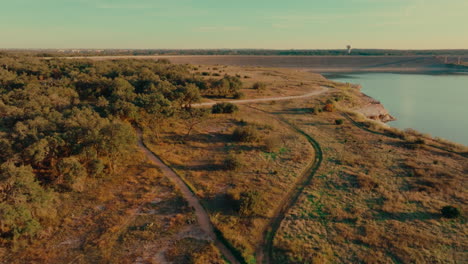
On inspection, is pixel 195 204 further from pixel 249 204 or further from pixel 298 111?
pixel 298 111

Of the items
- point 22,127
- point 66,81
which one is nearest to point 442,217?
point 22,127

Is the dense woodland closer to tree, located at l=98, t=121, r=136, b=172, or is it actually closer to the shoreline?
tree, located at l=98, t=121, r=136, b=172

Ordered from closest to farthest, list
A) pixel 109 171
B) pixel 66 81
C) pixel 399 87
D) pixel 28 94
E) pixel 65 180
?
1. pixel 65 180
2. pixel 109 171
3. pixel 28 94
4. pixel 66 81
5. pixel 399 87

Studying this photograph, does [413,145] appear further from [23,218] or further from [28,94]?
[28,94]

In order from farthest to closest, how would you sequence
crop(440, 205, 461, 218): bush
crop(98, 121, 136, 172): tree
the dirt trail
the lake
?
1. the lake
2. crop(98, 121, 136, 172): tree
3. crop(440, 205, 461, 218): bush
4. the dirt trail

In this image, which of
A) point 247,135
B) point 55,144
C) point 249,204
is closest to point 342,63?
point 247,135

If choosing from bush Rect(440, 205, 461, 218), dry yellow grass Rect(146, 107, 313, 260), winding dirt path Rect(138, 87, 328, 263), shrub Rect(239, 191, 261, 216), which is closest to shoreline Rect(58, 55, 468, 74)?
dry yellow grass Rect(146, 107, 313, 260)
